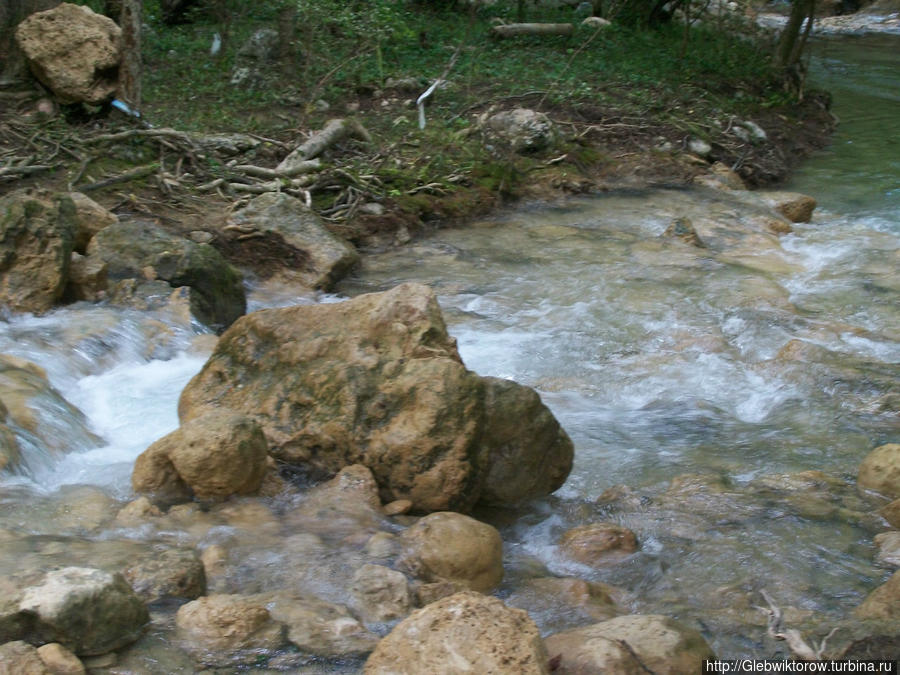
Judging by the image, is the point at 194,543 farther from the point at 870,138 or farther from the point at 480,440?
the point at 870,138

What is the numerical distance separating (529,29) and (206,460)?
39.7ft

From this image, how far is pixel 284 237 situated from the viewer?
7.64 meters

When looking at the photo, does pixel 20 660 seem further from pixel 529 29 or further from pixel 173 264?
pixel 529 29

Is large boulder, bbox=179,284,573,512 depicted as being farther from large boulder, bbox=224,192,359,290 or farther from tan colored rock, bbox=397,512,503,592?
large boulder, bbox=224,192,359,290

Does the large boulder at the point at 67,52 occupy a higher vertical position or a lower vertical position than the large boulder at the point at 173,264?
higher

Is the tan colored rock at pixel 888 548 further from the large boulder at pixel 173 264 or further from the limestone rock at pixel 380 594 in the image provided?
the large boulder at pixel 173 264

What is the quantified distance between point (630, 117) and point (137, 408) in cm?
808

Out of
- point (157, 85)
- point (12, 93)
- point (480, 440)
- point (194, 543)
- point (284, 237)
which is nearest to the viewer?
point (194, 543)

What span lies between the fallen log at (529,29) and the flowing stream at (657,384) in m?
5.36

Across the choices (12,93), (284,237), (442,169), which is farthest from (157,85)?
(284,237)

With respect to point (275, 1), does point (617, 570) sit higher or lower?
lower

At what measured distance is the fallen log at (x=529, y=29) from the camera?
14641mm

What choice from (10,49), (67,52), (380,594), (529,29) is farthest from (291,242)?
(529,29)

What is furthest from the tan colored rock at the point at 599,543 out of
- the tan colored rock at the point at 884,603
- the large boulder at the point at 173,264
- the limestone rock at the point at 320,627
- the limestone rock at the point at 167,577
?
the large boulder at the point at 173,264
